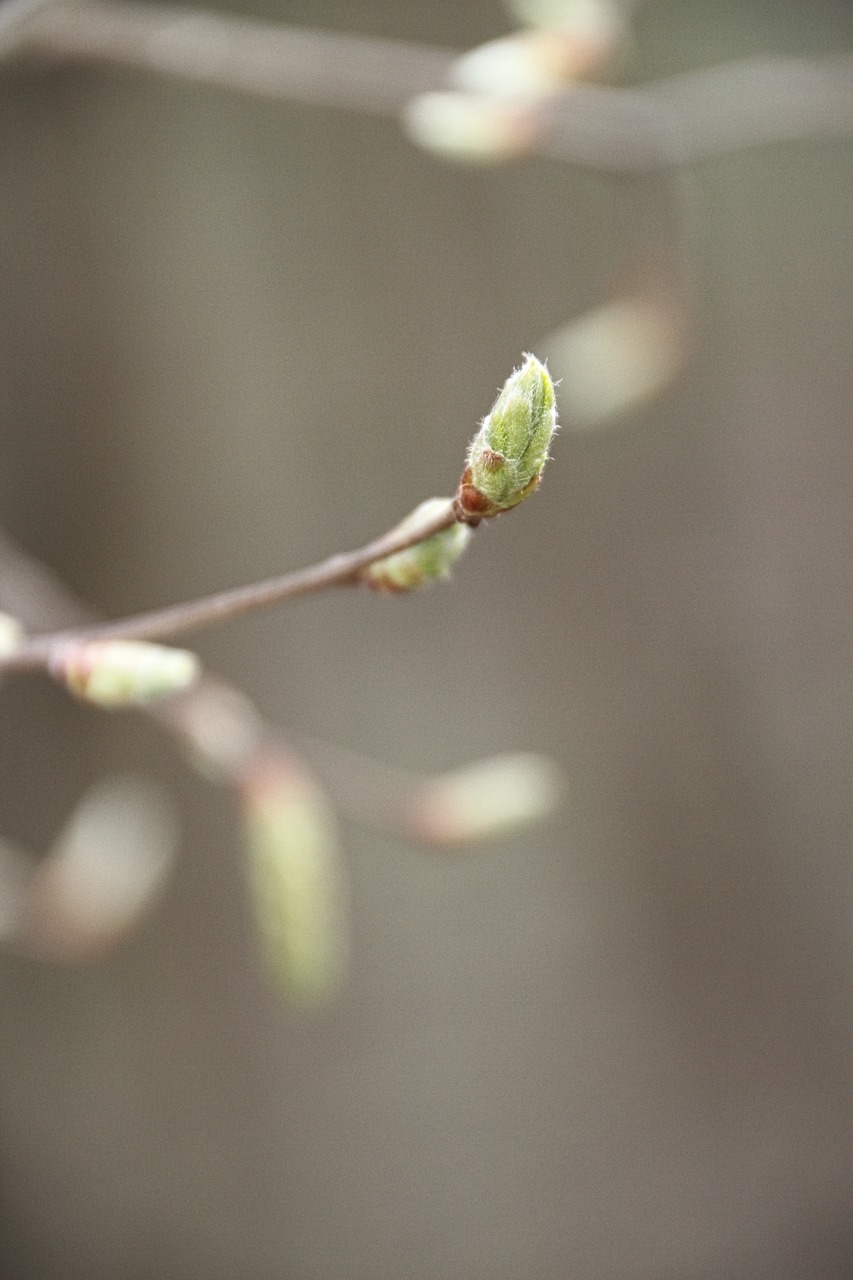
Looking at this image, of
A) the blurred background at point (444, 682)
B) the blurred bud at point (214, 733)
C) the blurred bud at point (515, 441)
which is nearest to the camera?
the blurred bud at point (515, 441)

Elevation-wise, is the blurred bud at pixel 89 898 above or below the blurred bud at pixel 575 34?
below

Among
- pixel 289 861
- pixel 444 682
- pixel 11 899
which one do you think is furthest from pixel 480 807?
pixel 444 682

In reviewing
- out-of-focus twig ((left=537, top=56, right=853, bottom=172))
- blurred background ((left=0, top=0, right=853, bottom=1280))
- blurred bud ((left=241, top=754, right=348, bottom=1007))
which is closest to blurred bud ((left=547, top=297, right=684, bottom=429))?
out-of-focus twig ((left=537, top=56, right=853, bottom=172))

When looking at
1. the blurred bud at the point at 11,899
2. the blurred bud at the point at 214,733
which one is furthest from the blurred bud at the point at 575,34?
the blurred bud at the point at 11,899

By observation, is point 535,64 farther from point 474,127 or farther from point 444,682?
point 444,682

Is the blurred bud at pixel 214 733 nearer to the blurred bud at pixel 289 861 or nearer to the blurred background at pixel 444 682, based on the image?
the blurred bud at pixel 289 861

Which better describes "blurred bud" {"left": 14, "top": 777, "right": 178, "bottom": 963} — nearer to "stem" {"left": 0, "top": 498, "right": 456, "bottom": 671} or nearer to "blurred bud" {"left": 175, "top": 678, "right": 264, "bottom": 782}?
"blurred bud" {"left": 175, "top": 678, "right": 264, "bottom": 782}
